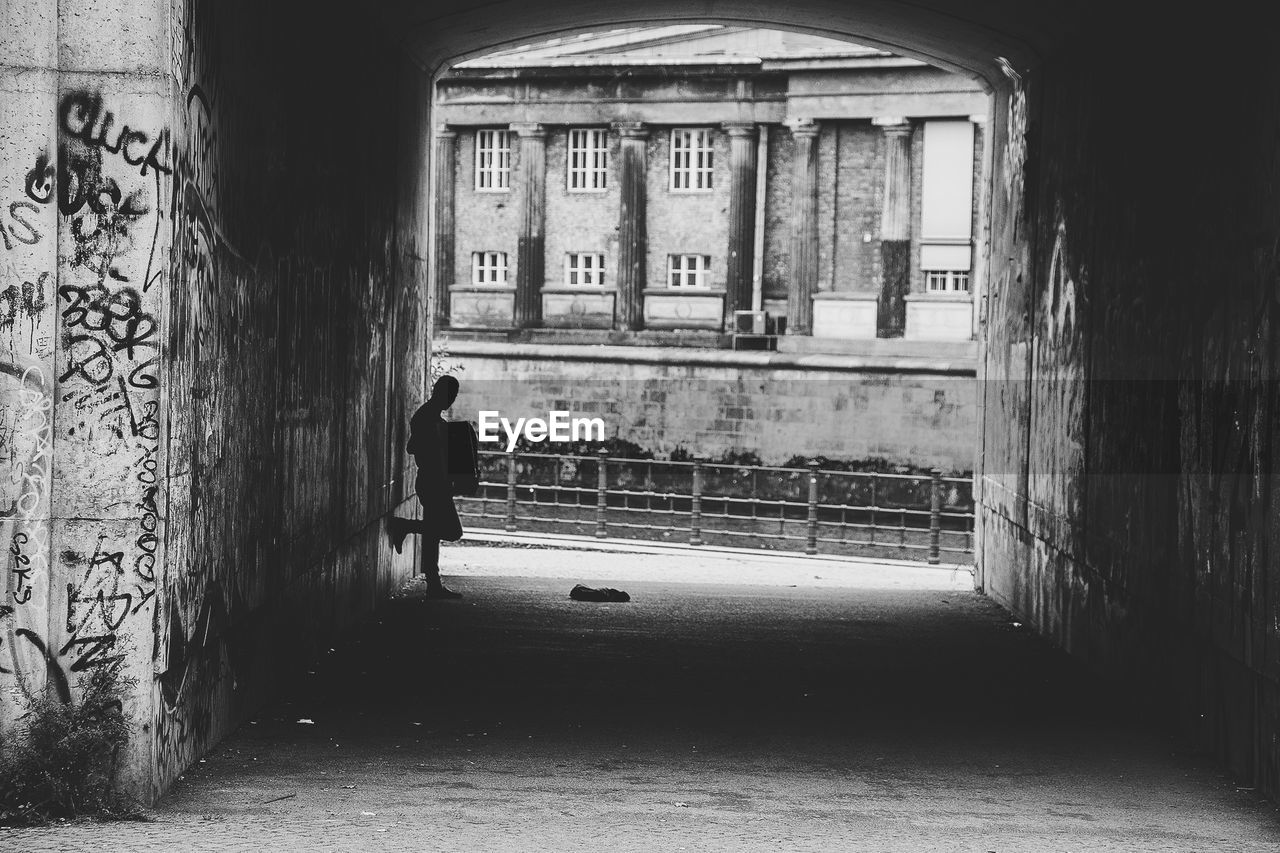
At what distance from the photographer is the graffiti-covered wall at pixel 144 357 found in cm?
599

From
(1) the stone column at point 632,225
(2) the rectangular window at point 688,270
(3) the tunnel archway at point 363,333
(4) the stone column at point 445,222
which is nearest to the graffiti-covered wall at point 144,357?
(3) the tunnel archway at point 363,333

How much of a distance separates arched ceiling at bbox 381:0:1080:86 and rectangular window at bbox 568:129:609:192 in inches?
1370

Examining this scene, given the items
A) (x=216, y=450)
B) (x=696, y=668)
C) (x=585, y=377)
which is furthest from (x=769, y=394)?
(x=216, y=450)

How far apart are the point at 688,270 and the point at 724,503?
66.3 feet

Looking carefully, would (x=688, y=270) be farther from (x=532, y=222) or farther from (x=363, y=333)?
(x=363, y=333)

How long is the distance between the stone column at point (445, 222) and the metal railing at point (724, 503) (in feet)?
34.5

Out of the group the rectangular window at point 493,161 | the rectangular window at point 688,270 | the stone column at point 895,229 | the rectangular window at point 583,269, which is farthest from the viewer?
the rectangular window at point 493,161

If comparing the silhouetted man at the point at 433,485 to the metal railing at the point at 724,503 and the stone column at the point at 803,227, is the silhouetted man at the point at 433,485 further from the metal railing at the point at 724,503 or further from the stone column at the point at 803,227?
the stone column at the point at 803,227

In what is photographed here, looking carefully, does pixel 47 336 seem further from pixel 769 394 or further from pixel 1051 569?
pixel 769 394

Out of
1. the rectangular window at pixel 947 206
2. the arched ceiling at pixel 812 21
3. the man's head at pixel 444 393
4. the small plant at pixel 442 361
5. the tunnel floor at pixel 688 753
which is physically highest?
the rectangular window at pixel 947 206

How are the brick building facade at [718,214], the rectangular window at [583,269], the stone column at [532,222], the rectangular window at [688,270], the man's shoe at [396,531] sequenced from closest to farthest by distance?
the man's shoe at [396,531] → the brick building facade at [718,214] → the rectangular window at [688,270] → the stone column at [532,222] → the rectangular window at [583,269]

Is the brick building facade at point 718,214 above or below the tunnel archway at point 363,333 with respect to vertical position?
above

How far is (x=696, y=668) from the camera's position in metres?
9.99

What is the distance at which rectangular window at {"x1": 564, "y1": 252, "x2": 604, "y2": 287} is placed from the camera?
1949 inches
